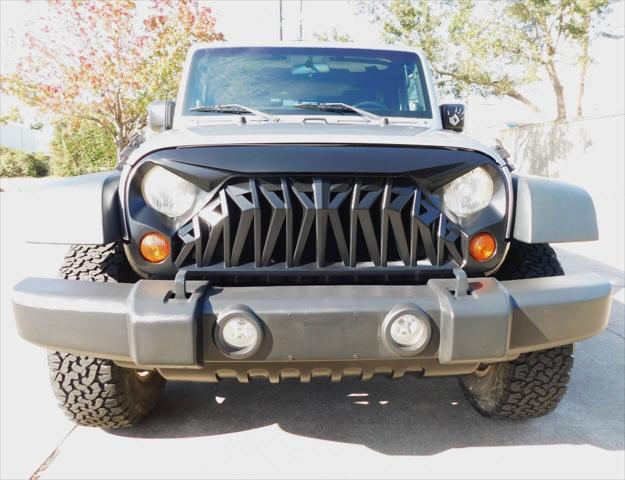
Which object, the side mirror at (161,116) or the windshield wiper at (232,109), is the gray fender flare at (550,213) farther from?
the side mirror at (161,116)

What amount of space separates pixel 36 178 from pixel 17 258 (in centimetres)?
1761

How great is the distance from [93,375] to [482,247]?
1.61m

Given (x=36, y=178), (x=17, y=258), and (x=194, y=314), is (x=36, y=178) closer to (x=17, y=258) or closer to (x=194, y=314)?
(x=17, y=258)

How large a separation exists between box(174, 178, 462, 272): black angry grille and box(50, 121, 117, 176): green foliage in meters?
19.3

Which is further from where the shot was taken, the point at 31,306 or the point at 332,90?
the point at 332,90

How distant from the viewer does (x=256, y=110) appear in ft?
8.95

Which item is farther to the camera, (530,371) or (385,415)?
(385,415)

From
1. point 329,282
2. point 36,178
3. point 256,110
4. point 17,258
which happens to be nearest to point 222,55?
point 256,110

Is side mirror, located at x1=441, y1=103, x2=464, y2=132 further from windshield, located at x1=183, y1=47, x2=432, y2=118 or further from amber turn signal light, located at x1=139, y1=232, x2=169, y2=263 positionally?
amber turn signal light, located at x1=139, y1=232, x2=169, y2=263

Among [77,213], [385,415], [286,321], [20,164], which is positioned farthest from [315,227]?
[20,164]

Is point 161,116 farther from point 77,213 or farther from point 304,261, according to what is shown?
point 304,261

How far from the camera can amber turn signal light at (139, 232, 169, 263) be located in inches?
71.5

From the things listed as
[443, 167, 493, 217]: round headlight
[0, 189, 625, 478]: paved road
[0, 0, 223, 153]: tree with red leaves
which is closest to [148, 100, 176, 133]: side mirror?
[0, 189, 625, 478]: paved road

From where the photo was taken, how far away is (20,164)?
21594mm
